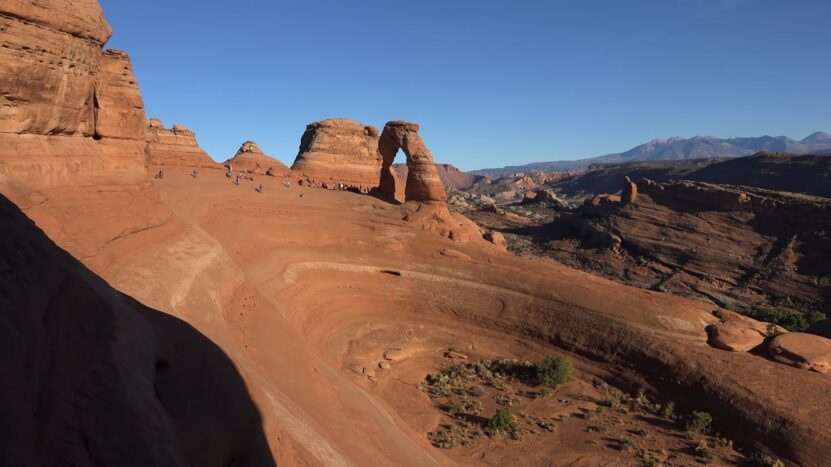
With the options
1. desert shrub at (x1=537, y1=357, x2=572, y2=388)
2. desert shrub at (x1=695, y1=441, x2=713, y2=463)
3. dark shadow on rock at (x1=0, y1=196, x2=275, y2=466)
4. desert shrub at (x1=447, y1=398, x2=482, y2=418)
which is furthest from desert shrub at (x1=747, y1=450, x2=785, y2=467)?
dark shadow on rock at (x1=0, y1=196, x2=275, y2=466)

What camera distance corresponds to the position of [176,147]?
127 ft

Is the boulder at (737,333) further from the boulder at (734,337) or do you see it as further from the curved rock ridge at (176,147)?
the curved rock ridge at (176,147)

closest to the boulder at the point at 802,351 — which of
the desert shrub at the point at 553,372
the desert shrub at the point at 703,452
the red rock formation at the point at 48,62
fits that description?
the desert shrub at the point at 703,452

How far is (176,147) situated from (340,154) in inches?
599

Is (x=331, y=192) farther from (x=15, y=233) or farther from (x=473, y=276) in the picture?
(x=15, y=233)

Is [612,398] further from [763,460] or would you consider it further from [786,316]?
[786,316]

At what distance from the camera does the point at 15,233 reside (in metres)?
5.18

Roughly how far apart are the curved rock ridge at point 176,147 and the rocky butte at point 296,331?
19.4ft

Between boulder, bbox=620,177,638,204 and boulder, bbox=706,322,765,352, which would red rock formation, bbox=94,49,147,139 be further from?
boulder, bbox=620,177,638,204

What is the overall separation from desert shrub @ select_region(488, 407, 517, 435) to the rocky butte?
57 mm

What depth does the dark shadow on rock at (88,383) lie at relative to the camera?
391 centimetres

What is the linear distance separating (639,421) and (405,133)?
20134mm

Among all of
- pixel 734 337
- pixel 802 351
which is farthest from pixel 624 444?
pixel 802 351

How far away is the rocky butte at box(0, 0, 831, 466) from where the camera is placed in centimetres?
518
